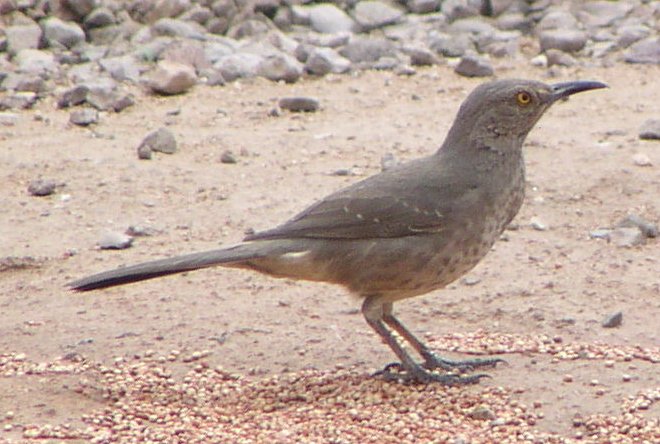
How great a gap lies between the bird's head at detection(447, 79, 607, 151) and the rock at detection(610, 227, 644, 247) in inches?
48.1

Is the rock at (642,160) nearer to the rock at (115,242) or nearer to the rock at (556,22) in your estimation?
the rock at (556,22)

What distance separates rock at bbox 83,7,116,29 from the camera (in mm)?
10508

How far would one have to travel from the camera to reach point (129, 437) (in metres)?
5.31

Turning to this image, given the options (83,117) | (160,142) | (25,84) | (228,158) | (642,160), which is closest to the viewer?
(642,160)

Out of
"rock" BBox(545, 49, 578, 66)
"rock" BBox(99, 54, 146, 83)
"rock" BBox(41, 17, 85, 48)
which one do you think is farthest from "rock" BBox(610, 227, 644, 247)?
"rock" BBox(41, 17, 85, 48)

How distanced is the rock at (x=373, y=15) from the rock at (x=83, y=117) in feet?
8.63

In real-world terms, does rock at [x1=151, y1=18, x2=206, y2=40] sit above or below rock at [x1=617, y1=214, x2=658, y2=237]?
below

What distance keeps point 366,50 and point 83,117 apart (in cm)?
236

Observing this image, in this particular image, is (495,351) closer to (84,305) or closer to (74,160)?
(84,305)

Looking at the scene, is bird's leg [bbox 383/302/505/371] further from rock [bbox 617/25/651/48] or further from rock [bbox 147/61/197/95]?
rock [bbox 617/25/651/48]

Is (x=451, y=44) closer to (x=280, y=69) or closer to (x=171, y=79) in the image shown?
(x=280, y=69)

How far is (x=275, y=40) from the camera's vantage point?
10562 mm

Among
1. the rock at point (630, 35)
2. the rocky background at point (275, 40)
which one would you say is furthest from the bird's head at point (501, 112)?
the rock at point (630, 35)

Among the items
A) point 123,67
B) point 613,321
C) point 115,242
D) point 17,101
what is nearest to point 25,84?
A: point 17,101
